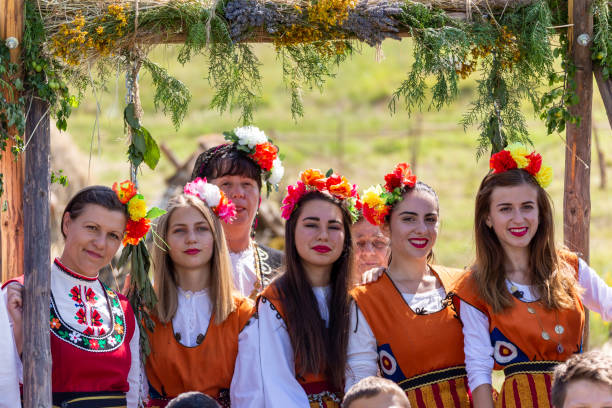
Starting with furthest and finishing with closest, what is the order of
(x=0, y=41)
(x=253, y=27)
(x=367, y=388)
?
(x=253, y=27), (x=0, y=41), (x=367, y=388)

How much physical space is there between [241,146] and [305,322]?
1.40 metres

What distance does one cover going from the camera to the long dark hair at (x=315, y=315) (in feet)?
13.3

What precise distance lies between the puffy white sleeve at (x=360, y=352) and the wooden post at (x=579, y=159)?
4.15ft

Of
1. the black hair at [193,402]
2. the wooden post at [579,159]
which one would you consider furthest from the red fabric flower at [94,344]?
the wooden post at [579,159]

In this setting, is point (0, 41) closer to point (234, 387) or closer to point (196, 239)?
point (196, 239)

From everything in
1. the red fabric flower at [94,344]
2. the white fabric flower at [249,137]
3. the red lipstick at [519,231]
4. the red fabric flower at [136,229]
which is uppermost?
the white fabric flower at [249,137]

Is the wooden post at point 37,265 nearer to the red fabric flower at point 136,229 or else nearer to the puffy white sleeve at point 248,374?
the red fabric flower at point 136,229

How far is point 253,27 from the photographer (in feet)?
14.3

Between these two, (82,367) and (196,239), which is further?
(196,239)

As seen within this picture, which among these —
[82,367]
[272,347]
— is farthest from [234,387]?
[82,367]

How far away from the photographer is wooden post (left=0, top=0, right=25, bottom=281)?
4.09 m

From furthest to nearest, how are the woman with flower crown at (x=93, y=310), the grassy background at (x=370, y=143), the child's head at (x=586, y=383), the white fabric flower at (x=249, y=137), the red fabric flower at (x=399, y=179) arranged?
the grassy background at (x=370, y=143), the white fabric flower at (x=249, y=137), the red fabric flower at (x=399, y=179), the woman with flower crown at (x=93, y=310), the child's head at (x=586, y=383)

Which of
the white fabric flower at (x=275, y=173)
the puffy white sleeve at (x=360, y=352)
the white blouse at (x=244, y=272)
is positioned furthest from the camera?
the white fabric flower at (x=275, y=173)

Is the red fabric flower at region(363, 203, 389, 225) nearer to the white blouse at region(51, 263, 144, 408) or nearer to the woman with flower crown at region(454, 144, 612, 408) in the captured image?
the woman with flower crown at region(454, 144, 612, 408)
